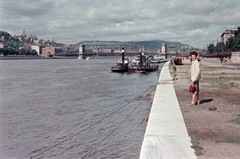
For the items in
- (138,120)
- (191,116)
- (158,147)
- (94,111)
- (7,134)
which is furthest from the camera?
(94,111)

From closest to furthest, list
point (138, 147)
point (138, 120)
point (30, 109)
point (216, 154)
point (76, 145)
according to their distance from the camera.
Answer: point (216, 154), point (138, 147), point (76, 145), point (138, 120), point (30, 109)

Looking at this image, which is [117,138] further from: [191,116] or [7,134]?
[7,134]

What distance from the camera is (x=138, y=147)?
8.68 metres

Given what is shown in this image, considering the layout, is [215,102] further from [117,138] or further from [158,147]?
[158,147]

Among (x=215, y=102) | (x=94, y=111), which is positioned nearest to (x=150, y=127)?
(x=215, y=102)

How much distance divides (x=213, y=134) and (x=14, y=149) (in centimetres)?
687

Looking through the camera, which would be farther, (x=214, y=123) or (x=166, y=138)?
(x=214, y=123)

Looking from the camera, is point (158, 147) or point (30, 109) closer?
point (158, 147)

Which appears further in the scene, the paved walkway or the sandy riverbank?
the sandy riverbank

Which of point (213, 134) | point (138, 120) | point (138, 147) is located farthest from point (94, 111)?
point (213, 134)

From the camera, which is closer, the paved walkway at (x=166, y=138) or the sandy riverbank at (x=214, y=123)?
the paved walkway at (x=166, y=138)

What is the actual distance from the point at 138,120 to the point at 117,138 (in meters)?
3.02

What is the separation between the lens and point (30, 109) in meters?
17.9

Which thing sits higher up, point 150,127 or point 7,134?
point 150,127
